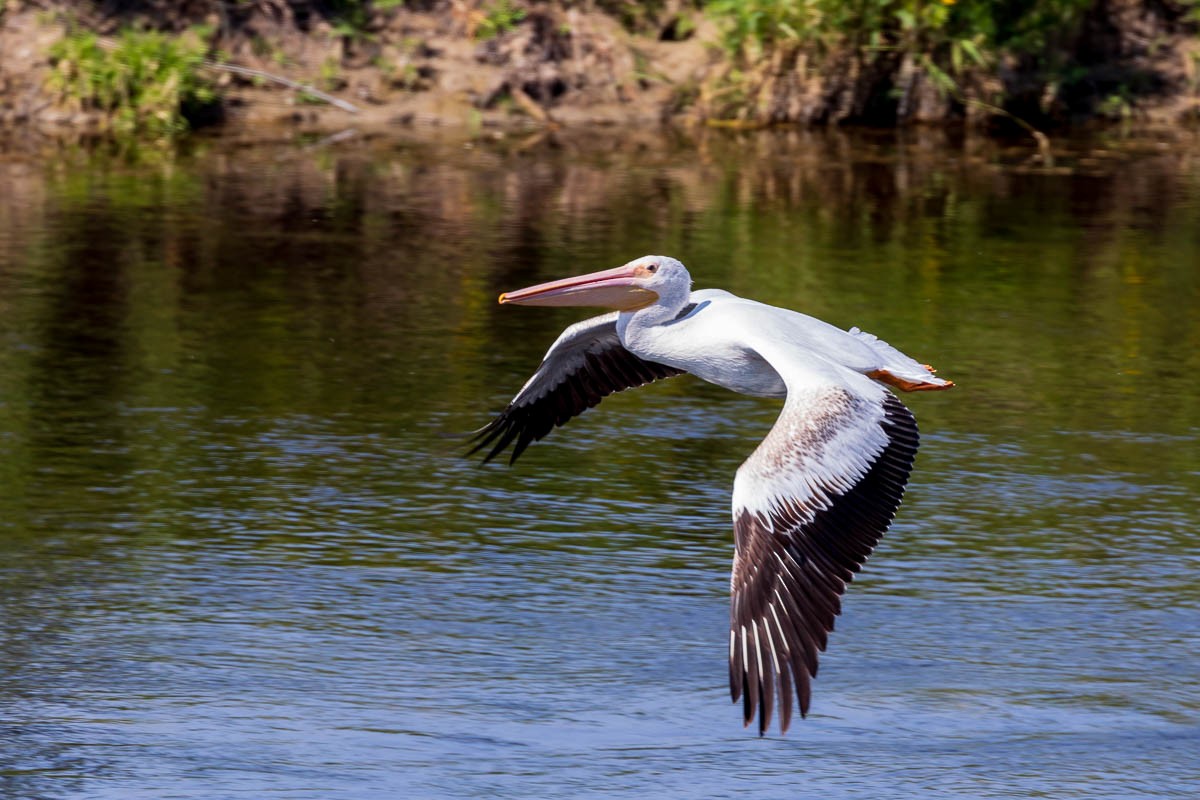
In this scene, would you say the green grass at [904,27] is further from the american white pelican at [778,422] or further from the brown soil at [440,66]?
the american white pelican at [778,422]

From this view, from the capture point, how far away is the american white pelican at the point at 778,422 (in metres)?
4.28

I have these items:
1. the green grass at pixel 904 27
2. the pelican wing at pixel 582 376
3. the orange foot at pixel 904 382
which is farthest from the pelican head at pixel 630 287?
the green grass at pixel 904 27

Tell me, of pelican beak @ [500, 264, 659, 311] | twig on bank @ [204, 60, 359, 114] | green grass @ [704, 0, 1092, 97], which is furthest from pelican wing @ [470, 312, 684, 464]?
twig on bank @ [204, 60, 359, 114]

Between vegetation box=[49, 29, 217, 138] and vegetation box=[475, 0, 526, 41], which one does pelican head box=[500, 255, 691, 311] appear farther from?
vegetation box=[475, 0, 526, 41]

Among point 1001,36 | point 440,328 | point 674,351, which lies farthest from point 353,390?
point 1001,36

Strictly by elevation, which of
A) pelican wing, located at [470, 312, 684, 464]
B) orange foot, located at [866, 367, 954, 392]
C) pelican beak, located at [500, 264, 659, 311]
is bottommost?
pelican wing, located at [470, 312, 684, 464]

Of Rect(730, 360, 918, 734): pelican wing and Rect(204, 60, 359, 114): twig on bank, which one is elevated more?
Rect(204, 60, 359, 114): twig on bank

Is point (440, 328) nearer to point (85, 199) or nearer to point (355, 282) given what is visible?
point (355, 282)

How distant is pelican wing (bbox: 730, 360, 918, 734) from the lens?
4242 millimetres

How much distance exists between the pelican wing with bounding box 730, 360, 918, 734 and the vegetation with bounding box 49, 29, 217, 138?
837 centimetres

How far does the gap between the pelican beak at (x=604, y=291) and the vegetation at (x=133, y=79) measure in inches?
300

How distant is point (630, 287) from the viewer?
5180 mm

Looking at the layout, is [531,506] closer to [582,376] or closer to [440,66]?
[582,376]

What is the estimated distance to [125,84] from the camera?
1245 centimetres
